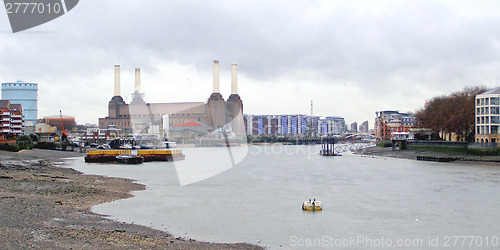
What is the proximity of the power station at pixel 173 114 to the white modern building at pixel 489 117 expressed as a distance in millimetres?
86984

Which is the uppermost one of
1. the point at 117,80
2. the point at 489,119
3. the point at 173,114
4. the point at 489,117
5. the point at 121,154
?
the point at 117,80

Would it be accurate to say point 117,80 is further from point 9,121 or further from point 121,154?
point 121,154

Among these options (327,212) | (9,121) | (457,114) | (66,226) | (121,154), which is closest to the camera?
(66,226)

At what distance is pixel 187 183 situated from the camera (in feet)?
101

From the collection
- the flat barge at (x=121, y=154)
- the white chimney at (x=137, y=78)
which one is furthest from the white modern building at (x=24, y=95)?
the flat barge at (x=121, y=154)

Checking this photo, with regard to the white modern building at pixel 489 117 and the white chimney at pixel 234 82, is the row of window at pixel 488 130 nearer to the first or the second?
the white modern building at pixel 489 117

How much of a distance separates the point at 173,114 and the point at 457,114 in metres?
107

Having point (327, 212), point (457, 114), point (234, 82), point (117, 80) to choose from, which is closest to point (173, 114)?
point (117, 80)

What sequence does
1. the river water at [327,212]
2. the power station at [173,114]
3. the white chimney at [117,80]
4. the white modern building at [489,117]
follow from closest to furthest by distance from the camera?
1. the river water at [327,212]
2. the white modern building at [489,117]
3. the white chimney at [117,80]
4. the power station at [173,114]

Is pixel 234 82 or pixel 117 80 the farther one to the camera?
pixel 234 82

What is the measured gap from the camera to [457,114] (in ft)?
196

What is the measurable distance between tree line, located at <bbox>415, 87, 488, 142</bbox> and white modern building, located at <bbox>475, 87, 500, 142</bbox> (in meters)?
3.46

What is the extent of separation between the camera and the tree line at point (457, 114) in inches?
2328

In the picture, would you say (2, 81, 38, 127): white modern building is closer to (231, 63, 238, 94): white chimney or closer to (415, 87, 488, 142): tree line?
(231, 63, 238, 94): white chimney
